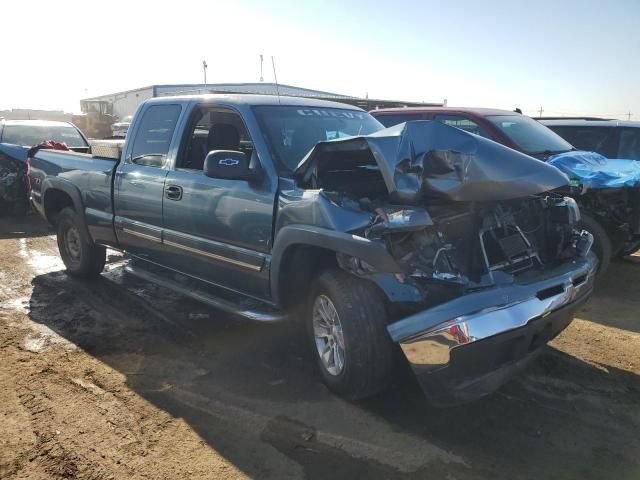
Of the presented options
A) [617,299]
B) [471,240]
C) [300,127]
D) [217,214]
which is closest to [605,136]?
[617,299]

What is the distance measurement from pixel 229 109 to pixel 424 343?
100 inches

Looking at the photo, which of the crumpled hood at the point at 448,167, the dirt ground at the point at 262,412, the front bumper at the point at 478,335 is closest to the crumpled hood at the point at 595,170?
the dirt ground at the point at 262,412

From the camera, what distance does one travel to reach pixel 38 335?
15.2 feet

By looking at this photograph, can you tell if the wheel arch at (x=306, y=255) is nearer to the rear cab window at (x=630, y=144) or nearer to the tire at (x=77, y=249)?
the tire at (x=77, y=249)

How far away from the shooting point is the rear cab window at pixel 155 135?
4.85m

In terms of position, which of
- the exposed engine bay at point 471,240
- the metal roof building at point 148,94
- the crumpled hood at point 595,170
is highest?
the metal roof building at point 148,94

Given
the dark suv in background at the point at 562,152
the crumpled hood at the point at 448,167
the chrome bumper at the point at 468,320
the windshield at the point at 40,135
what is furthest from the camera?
the windshield at the point at 40,135

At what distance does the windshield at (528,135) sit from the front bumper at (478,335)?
381 cm

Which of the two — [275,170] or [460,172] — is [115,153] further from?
[460,172]

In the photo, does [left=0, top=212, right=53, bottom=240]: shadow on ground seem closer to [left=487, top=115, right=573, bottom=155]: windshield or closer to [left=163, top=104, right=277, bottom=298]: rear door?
[left=163, top=104, right=277, bottom=298]: rear door

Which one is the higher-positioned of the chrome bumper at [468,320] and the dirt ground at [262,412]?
the chrome bumper at [468,320]

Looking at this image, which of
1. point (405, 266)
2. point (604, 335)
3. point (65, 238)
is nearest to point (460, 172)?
point (405, 266)

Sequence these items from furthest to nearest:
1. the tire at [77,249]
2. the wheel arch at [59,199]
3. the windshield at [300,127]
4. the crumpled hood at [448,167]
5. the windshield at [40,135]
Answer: the windshield at [40,135] < the tire at [77,249] < the wheel arch at [59,199] < the windshield at [300,127] < the crumpled hood at [448,167]

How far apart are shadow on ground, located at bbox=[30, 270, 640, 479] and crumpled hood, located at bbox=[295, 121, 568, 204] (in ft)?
4.44
